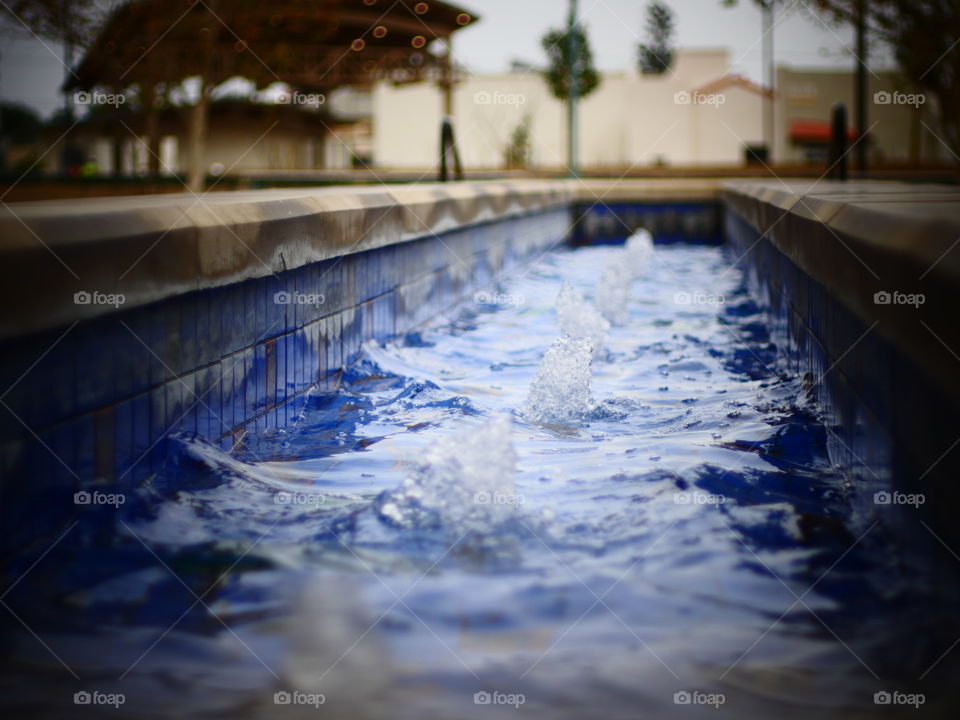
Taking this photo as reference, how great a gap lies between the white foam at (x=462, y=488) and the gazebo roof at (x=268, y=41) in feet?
56.0

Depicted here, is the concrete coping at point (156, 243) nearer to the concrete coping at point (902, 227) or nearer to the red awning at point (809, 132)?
the concrete coping at point (902, 227)

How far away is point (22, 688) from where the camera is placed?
223cm

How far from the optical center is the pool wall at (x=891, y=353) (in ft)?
7.52

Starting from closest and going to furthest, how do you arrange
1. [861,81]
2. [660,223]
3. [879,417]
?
[879,417]
[660,223]
[861,81]

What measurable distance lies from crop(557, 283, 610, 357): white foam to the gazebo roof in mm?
13509

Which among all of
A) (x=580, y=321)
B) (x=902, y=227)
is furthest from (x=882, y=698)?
(x=580, y=321)

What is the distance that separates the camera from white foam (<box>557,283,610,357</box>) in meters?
7.05

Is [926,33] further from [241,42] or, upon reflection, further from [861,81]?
[241,42]

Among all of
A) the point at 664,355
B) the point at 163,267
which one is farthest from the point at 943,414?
the point at 664,355

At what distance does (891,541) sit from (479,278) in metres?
7.48

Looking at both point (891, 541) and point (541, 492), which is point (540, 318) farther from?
point (891, 541)

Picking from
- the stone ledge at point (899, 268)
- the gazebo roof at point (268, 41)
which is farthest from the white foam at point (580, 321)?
the gazebo roof at point (268, 41)

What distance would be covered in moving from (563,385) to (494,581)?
2.26 metres

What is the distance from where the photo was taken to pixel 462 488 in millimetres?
3346
